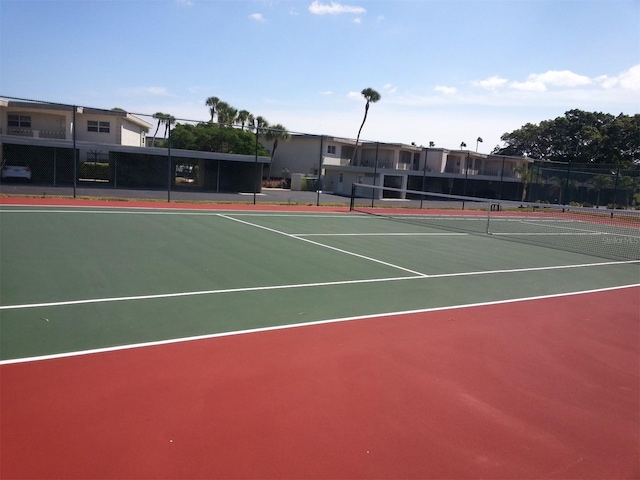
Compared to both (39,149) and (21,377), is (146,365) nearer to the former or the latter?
(21,377)

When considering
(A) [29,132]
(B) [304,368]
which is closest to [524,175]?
(A) [29,132]

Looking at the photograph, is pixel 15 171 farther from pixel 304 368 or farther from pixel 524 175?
pixel 524 175

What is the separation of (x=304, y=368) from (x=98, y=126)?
1555 inches

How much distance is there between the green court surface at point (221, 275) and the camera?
6.47 m

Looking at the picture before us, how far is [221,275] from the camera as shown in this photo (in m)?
9.42

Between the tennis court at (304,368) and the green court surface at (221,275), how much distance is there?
0.21 feet

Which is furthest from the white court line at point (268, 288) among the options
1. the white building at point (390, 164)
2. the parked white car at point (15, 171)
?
the white building at point (390, 164)

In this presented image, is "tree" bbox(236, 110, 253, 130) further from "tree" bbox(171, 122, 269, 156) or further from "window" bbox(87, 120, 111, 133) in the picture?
"window" bbox(87, 120, 111, 133)

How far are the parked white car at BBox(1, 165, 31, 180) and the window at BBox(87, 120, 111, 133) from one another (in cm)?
702

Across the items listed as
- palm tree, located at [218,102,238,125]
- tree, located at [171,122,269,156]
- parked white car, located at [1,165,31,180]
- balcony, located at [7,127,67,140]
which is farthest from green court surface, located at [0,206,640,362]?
palm tree, located at [218,102,238,125]

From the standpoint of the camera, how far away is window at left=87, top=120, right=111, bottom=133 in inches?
1549

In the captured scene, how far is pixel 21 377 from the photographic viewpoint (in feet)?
15.5

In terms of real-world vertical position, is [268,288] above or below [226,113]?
below

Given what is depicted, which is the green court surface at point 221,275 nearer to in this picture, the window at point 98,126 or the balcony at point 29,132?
the balcony at point 29,132
